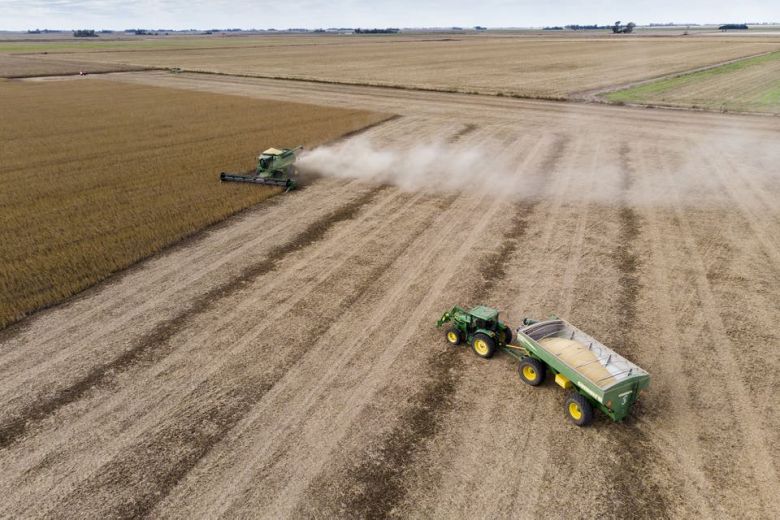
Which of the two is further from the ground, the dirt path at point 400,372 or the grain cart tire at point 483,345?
the grain cart tire at point 483,345

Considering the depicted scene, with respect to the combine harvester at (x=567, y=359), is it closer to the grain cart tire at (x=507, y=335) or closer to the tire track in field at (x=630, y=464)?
the grain cart tire at (x=507, y=335)

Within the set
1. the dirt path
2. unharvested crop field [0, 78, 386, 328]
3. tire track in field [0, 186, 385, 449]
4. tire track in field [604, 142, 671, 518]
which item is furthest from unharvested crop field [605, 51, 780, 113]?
tire track in field [0, 186, 385, 449]

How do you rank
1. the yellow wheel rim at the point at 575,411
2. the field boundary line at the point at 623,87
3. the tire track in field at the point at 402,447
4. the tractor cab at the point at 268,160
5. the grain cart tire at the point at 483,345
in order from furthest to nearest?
the field boundary line at the point at 623,87
the tractor cab at the point at 268,160
the grain cart tire at the point at 483,345
the yellow wheel rim at the point at 575,411
the tire track in field at the point at 402,447

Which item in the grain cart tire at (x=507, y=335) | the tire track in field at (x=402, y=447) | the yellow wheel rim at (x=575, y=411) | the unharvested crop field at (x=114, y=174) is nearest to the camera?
the tire track in field at (x=402, y=447)

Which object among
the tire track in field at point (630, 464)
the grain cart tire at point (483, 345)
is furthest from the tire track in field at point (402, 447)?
the tire track in field at point (630, 464)

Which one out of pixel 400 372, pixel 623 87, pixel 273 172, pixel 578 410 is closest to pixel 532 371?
pixel 578 410

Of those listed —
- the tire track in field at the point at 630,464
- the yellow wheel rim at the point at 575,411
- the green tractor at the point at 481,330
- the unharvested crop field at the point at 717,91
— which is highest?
the unharvested crop field at the point at 717,91

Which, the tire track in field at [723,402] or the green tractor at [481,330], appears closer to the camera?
the tire track in field at [723,402]
